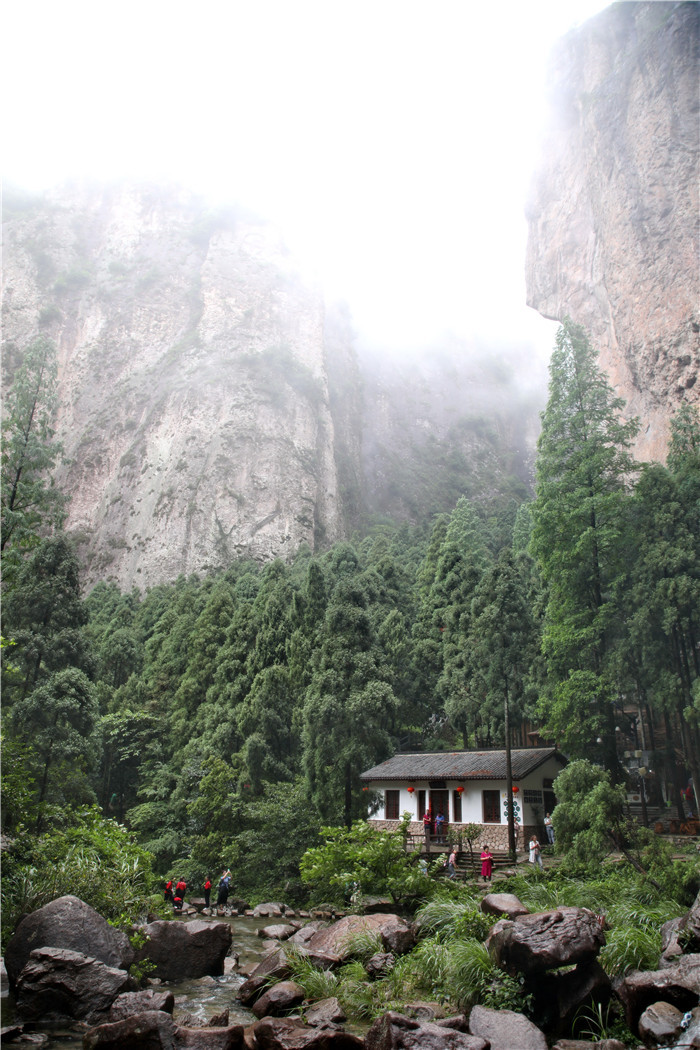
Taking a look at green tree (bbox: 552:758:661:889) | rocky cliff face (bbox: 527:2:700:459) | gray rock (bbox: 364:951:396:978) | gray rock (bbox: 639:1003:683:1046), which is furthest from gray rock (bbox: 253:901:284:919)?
rocky cliff face (bbox: 527:2:700:459)

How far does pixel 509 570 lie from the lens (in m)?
25.7

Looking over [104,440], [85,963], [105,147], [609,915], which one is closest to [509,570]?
[609,915]

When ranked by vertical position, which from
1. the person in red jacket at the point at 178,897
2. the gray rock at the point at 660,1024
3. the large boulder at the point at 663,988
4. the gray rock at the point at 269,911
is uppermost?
the large boulder at the point at 663,988

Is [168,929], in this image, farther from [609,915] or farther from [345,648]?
[345,648]

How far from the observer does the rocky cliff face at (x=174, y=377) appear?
64125 mm

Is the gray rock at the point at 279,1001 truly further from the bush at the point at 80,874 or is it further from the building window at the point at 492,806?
the building window at the point at 492,806

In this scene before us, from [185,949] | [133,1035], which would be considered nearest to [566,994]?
[133,1035]

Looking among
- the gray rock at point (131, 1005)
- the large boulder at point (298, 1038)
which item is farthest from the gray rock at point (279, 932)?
the large boulder at point (298, 1038)

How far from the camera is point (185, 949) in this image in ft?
44.2

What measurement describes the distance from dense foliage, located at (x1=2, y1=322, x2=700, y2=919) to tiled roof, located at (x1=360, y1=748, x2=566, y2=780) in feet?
3.21

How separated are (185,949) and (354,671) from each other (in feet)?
41.0

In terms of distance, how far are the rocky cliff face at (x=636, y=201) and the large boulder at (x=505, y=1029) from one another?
26820mm

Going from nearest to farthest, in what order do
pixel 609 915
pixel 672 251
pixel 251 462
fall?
pixel 609 915
pixel 672 251
pixel 251 462

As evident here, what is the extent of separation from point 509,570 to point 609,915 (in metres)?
15.0
